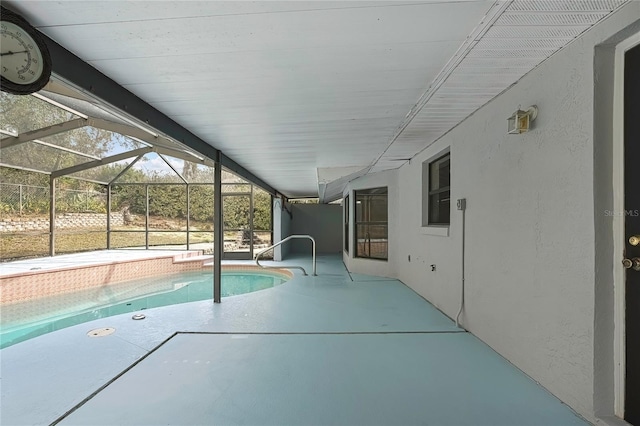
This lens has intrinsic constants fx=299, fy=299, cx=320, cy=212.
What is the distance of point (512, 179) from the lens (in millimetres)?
2342

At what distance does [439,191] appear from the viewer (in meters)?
4.14

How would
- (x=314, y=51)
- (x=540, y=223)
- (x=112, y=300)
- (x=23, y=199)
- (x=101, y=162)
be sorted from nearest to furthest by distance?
(x=314, y=51)
(x=540, y=223)
(x=112, y=300)
(x=23, y=199)
(x=101, y=162)

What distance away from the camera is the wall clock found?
140cm

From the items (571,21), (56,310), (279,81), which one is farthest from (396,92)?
(56,310)

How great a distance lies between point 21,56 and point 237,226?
9071 millimetres

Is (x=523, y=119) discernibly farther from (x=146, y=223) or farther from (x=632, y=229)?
(x=146, y=223)

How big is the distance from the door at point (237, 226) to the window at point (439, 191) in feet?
22.1

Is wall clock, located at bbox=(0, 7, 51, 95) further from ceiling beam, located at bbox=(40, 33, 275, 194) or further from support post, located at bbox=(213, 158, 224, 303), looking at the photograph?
support post, located at bbox=(213, 158, 224, 303)

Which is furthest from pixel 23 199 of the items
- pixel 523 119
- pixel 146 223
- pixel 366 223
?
pixel 523 119

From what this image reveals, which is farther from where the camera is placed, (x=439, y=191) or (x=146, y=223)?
(x=146, y=223)

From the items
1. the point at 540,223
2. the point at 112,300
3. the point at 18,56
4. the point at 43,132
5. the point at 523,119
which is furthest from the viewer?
the point at 43,132

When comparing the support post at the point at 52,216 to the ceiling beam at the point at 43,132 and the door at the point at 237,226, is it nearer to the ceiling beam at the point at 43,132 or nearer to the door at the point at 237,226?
the ceiling beam at the point at 43,132

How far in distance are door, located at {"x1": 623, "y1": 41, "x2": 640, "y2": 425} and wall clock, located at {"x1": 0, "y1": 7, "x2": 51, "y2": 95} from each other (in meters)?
3.03

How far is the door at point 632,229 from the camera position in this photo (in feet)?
4.92
